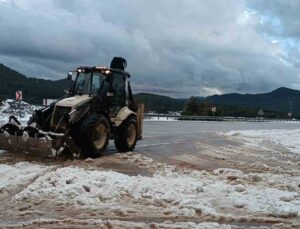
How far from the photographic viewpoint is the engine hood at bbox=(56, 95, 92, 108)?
14.8m

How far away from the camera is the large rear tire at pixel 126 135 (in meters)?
16.4

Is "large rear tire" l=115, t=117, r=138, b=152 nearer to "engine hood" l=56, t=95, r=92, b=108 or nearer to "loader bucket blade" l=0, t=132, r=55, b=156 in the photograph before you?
"engine hood" l=56, t=95, r=92, b=108

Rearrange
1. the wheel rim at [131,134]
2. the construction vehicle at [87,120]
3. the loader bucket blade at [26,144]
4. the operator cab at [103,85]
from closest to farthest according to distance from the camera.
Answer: the loader bucket blade at [26,144]
the construction vehicle at [87,120]
the operator cab at [103,85]
the wheel rim at [131,134]

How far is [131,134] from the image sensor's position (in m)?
17.0

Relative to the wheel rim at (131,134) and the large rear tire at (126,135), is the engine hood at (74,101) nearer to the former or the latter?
the large rear tire at (126,135)


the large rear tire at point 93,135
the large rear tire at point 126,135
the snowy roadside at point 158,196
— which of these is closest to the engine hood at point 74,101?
the large rear tire at point 93,135

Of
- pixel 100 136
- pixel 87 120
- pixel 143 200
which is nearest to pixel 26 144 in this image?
pixel 87 120

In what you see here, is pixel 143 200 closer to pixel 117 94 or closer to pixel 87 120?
pixel 87 120

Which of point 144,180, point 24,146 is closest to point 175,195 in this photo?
point 144,180

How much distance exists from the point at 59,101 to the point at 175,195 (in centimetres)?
717

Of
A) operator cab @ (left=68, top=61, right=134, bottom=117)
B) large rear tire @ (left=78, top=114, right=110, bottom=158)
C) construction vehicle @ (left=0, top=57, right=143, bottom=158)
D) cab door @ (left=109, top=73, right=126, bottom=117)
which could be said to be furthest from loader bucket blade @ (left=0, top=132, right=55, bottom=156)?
cab door @ (left=109, top=73, right=126, bottom=117)

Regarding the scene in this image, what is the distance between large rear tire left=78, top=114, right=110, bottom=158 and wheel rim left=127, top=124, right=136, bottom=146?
1.66 meters

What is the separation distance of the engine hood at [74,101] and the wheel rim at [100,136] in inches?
34.6

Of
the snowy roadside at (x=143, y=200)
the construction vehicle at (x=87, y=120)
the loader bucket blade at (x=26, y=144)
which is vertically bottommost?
the snowy roadside at (x=143, y=200)
